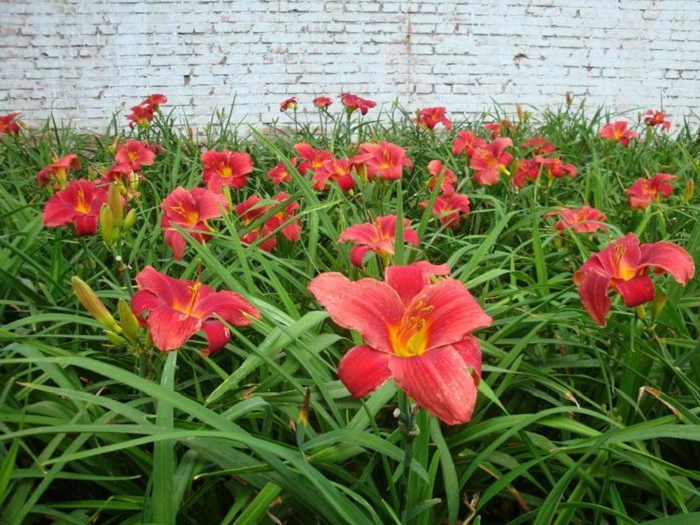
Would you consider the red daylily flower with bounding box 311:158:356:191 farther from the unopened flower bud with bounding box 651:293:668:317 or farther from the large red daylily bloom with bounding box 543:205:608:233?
the unopened flower bud with bounding box 651:293:668:317

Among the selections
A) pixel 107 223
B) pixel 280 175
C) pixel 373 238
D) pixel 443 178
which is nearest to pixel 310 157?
pixel 280 175

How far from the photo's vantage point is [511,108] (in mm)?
3715

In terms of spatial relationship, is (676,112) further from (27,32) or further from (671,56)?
(27,32)

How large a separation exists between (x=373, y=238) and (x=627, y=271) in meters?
0.38

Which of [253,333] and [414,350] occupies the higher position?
[414,350]

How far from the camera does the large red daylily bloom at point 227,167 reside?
1.17 m

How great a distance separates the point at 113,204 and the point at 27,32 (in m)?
3.34

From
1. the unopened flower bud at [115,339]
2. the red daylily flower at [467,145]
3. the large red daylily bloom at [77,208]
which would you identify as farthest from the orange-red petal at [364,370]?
the red daylily flower at [467,145]

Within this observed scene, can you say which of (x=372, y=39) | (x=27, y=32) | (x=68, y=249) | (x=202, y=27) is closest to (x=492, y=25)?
(x=372, y=39)

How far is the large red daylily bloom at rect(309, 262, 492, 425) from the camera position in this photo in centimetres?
39

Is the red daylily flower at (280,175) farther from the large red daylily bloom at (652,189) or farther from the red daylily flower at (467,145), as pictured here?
the large red daylily bloom at (652,189)

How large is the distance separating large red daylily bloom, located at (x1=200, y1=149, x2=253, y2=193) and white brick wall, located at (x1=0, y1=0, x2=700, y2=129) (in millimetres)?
2514

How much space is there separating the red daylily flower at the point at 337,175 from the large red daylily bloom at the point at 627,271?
0.63 m

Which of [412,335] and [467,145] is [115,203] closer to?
[412,335]
